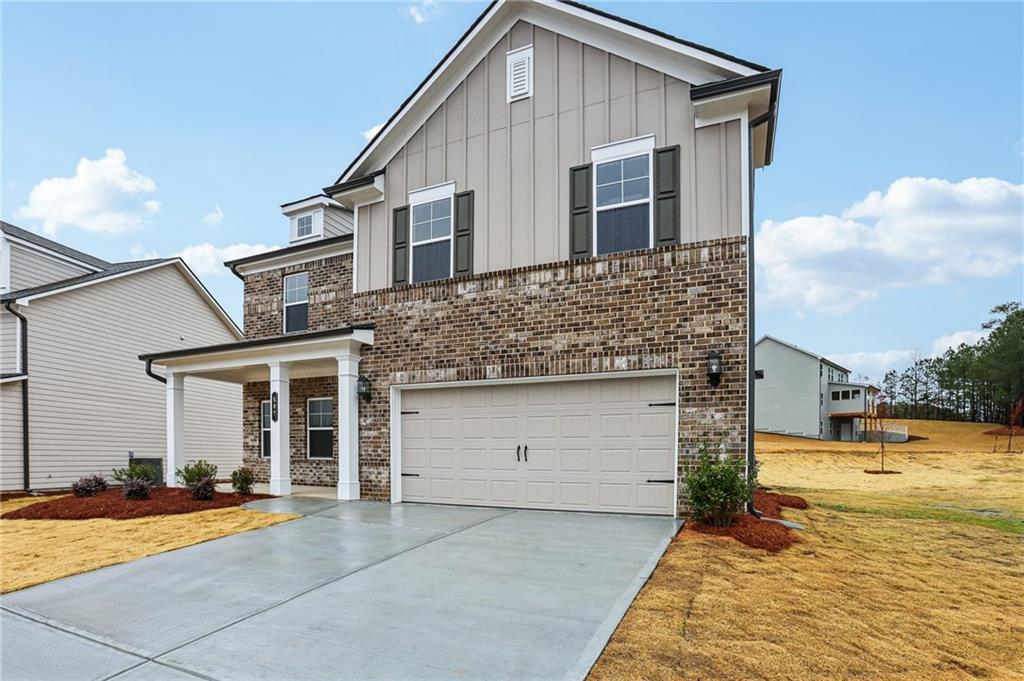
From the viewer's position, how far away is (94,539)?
27.9 feet

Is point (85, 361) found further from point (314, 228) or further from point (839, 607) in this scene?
point (839, 607)

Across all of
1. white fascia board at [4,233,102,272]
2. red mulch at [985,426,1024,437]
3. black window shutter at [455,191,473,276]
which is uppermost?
white fascia board at [4,233,102,272]

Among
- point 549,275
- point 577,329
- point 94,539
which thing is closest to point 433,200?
point 549,275

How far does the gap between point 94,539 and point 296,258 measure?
27.0 ft

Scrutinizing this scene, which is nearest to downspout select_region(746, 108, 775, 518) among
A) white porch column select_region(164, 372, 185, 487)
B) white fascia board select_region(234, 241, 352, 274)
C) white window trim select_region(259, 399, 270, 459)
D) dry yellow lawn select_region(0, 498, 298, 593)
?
dry yellow lawn select_region(0, 498, 298, 593)

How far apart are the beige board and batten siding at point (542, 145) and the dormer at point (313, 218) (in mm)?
5560

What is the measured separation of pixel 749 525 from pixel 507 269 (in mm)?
5562

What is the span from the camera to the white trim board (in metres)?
9.02

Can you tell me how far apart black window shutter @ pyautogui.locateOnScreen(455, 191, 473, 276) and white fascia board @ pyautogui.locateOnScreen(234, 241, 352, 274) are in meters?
3.97

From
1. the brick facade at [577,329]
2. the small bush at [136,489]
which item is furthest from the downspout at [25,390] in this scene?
the brick facade at [577,329]

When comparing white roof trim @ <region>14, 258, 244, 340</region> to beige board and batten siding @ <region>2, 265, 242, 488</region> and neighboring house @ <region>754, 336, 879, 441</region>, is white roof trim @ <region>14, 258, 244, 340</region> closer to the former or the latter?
beige board and batten siding @ <region>2, 265, 242, 488</region>

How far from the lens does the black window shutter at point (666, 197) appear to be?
30.6 ft

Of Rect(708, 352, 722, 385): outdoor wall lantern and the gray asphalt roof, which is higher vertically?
the gray asphalt roof

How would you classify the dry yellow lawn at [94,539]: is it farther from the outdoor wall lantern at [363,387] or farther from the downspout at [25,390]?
the downspout at [25,390]
